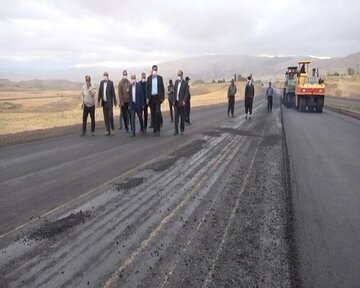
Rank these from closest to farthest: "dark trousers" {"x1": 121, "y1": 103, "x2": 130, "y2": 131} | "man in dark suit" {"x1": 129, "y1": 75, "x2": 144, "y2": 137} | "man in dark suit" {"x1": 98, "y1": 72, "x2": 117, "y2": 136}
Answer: "man in dark suit" {"x1": 129, "y1": 75, "x2": 144, "y2": 137} → "man in dark suit" {"x1": 98, "y1": 72, "x2": 117, "y2": 136} → "dark trousers" {"x1": 121, "y1": 103, "x2": 130, "y2": 131}

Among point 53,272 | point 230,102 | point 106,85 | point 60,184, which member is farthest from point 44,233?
point 230,102

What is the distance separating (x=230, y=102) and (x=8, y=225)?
16.6m

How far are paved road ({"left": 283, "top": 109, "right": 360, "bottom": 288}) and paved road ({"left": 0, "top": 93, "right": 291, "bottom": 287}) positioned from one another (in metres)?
0.25

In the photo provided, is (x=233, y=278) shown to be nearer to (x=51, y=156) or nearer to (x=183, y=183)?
(x=183, y=183)

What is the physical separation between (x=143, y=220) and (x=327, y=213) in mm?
2472

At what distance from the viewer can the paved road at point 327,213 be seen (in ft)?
12.2

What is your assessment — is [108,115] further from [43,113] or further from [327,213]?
[43,113]

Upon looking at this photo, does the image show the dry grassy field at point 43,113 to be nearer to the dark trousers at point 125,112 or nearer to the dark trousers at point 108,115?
the dark trousers at point 125,112

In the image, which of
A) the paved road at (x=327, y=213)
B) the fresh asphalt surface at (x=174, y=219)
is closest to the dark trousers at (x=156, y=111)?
the fresh asphalt surface at (x=174, y=219)

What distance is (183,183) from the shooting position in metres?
6.61

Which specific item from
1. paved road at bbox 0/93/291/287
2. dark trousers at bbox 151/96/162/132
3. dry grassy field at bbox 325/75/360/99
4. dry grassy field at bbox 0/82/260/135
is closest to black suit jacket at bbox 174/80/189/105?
dark trousers at bbox 151/96/162/132

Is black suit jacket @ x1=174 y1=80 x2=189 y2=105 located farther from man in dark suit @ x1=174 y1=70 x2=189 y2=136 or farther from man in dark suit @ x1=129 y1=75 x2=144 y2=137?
man in dark suit @ x1=129 y1=75 x2=144 y2=137

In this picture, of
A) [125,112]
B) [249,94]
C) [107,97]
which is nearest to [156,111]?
[125,112]

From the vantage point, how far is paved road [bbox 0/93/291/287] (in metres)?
3.60
